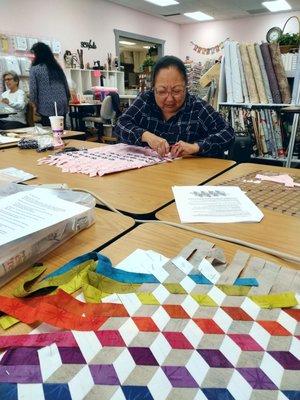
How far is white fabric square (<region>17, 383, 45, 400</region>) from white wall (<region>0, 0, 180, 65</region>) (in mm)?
5757

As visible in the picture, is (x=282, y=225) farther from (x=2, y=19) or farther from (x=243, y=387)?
(x=2, y=19)

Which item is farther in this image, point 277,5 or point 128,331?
point 277,5

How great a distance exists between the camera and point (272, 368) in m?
0.35

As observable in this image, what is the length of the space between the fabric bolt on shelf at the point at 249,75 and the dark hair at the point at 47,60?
2.14m

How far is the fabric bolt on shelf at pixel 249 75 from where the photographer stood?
8.10 feet

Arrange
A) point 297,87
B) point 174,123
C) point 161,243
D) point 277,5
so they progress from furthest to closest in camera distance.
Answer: point 277,5
point 297,87
point 174,123
point 161,243

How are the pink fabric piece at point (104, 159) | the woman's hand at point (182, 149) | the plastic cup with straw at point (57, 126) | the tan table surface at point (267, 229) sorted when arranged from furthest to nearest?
the plastic cup with straw at point (57, 126) < the woman's hand at point (182, 149) < the pink fabric piece at point (104, 159) < the tan table surface at point (267, 229)

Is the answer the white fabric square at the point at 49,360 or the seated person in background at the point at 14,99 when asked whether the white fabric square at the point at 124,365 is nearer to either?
the white fabric square at the point at 49,360

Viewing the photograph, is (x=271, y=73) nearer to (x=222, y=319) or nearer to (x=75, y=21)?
(x=222, y=319)

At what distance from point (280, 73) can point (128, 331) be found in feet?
8.52

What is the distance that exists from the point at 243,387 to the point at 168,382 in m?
0.08

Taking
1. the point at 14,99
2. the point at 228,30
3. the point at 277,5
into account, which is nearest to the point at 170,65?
the point at 14,99

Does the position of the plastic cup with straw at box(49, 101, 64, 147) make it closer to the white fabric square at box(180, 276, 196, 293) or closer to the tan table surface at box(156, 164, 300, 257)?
the tan table surface at box(156, 164, 300, 257)

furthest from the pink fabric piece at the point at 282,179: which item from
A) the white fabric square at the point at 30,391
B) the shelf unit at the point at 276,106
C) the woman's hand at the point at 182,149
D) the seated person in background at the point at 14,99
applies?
the seated person in background at the point at 14,99
